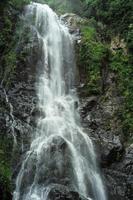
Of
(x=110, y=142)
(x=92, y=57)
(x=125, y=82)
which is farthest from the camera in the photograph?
(x=92, y=57)

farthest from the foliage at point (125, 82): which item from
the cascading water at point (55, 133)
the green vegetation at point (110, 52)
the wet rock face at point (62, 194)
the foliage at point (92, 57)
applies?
the wet rock face at point (62, 194)

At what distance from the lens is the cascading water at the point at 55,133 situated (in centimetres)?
1411

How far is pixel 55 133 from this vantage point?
53.9ft

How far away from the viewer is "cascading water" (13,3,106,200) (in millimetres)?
14113

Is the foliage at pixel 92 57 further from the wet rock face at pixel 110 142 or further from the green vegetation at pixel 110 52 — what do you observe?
the wet rock face at pixel 110 142

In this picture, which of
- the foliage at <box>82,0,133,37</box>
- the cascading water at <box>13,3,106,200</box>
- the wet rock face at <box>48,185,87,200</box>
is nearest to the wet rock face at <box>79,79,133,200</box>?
the cascading water at <box>13,3,106,200</box>

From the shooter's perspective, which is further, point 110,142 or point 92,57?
point 92,57

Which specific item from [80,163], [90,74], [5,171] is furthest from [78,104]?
[5,171]

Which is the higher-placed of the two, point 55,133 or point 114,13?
point 114,13

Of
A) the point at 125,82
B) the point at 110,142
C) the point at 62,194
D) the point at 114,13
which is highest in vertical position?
the point at 114,13

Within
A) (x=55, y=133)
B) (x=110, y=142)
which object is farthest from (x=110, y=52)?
(x=55, y=133)

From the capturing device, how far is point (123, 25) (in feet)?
71.6

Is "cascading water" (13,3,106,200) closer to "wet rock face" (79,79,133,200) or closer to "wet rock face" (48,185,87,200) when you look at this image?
"wet rock face" (48,185,87,200)

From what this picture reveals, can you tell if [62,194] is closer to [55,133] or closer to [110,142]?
[55,133]
